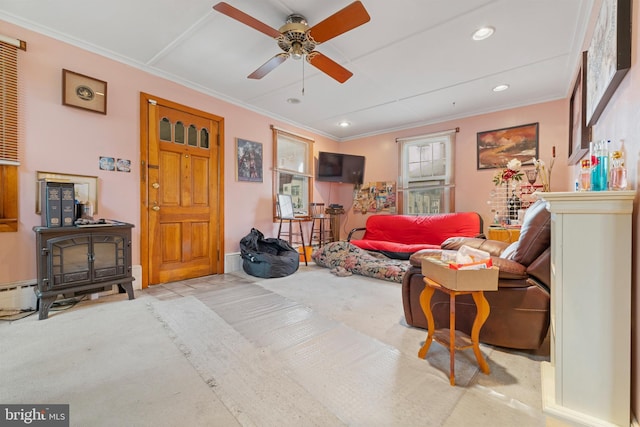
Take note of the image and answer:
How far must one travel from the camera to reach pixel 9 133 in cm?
228

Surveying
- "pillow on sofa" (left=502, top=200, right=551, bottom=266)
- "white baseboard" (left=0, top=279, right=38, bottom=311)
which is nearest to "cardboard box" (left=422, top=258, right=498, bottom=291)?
"pillow on sofa" (left=502, top=200, right=551, bottom=266)

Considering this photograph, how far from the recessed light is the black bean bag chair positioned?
3.29 m

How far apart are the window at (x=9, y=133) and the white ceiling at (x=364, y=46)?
0.33 m

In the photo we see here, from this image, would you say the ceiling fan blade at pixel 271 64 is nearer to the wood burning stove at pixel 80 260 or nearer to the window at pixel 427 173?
the wood burning stove at pixel 80 260

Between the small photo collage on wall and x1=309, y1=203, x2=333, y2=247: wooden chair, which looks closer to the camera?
the small photo collage on wall

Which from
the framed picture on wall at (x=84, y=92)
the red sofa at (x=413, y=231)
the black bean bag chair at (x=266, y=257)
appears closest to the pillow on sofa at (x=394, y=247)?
the red sofa at (x=413, y=231)

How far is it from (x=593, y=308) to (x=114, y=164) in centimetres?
394

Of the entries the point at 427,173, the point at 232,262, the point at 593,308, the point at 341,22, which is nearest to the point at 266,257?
the point at 232,262

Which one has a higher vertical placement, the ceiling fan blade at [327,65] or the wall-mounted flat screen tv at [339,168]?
the ceiling fan blade at [327,65]

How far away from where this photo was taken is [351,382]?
4.67 feet

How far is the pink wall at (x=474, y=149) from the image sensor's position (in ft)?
12.2

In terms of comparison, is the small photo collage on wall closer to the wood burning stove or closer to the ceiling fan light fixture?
the wood burning stove

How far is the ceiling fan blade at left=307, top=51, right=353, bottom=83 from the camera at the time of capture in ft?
7.89

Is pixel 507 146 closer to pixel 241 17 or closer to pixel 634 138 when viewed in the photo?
pixel 634 138
